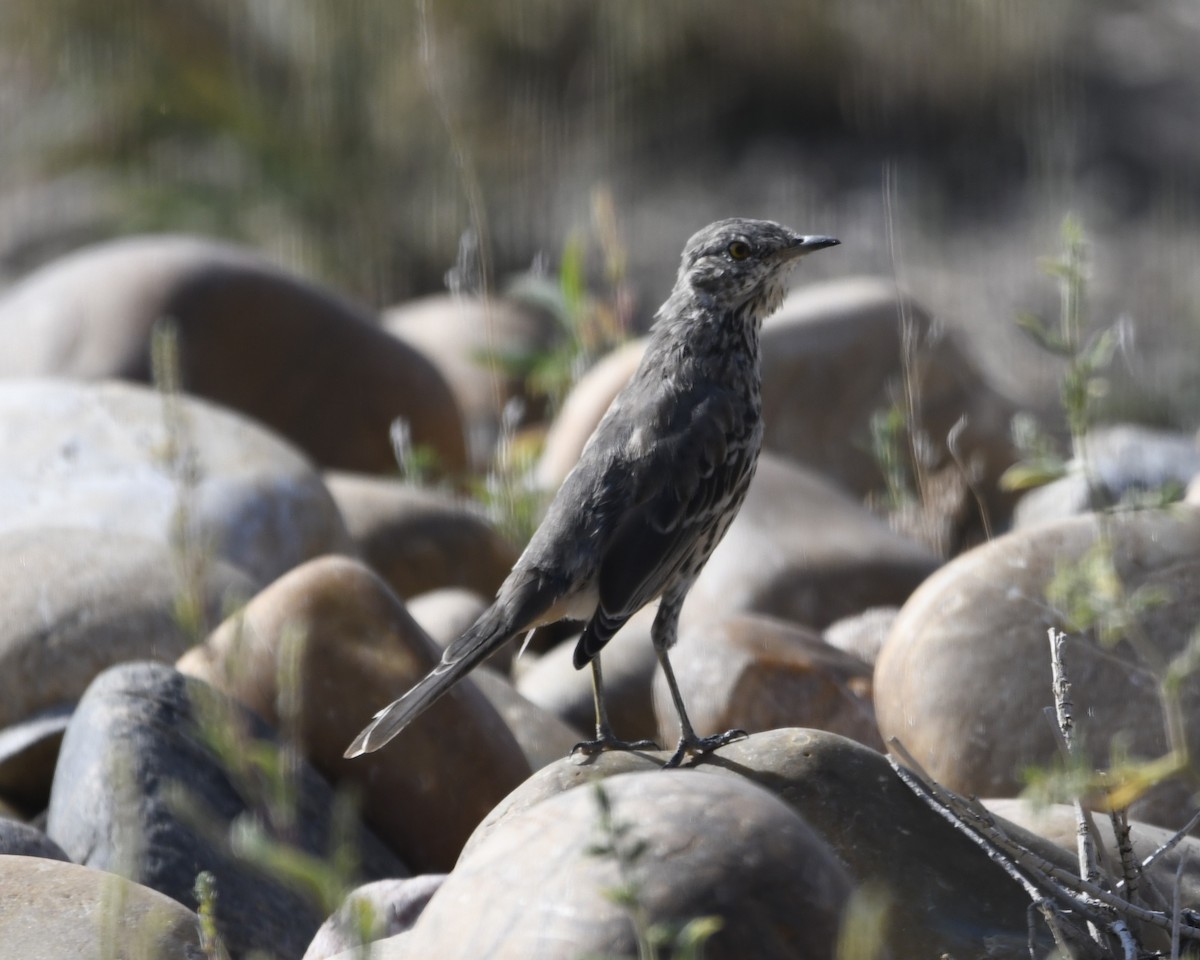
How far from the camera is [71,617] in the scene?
16.4ft

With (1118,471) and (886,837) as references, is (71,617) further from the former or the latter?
(1118,471)

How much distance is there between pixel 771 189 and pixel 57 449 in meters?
6.53

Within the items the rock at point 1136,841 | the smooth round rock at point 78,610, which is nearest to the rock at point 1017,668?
the rock at point 1136,841

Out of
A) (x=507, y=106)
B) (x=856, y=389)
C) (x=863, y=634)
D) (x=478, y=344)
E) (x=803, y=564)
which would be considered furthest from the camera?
(x=507, y=106)

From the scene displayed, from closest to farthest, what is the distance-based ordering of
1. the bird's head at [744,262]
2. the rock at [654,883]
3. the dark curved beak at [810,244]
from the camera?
the rock at [654,883] < the dark curved beak at [810,244] < the bird's head at [744,262]

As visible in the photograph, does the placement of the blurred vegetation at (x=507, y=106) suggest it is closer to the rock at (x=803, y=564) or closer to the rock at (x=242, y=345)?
the rock at (x=242, y=345)

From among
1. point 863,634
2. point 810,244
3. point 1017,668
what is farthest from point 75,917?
point 863,634

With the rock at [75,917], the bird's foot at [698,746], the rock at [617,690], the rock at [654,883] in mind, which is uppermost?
the rock at [654,883]

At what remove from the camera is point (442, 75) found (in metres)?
11.8

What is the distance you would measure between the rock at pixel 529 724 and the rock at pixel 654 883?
1.91 m

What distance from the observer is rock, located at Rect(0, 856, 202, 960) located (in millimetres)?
3408

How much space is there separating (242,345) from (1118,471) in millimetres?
3896

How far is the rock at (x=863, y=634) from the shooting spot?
222 inches

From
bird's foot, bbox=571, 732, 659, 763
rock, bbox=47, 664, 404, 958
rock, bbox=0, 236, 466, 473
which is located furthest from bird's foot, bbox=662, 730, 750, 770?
rock, bbox=0, 236, 466, 473
